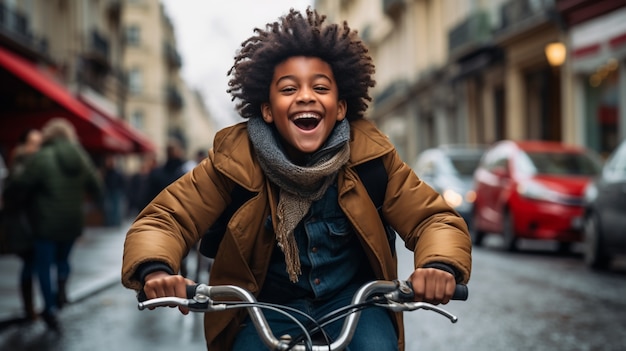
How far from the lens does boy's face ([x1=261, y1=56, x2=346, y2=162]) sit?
11.1 feet

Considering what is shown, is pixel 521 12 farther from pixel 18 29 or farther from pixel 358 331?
pixel 358 331

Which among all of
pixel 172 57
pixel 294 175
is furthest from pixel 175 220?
pixel 172 57

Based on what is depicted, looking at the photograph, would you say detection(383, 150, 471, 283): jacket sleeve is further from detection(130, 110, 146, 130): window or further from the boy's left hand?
detection(130, 110, 146, 130): window

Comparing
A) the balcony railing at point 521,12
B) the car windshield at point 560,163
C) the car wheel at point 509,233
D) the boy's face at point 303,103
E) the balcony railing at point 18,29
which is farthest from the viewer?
the balcony railing at point 521,12

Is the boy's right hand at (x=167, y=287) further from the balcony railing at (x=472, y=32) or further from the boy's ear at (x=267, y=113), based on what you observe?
the balcony railing at (x=472, y=32)

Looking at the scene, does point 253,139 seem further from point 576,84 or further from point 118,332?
point 576,84

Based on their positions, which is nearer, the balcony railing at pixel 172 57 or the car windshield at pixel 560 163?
the car windshield at pixel 560 163

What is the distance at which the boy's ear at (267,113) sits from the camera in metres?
3.55

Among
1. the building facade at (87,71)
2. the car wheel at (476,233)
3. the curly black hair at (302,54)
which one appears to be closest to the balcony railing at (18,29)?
the building facade at (87,71)

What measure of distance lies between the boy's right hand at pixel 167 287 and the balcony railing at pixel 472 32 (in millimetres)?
31128

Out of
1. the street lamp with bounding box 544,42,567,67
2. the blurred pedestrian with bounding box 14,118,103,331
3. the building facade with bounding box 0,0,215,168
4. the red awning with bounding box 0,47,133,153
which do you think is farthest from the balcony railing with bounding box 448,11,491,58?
the blurred pedestrian with bounding box 14,118,103,331

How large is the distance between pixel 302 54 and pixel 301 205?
1.67 ft

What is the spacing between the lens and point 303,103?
340 cm

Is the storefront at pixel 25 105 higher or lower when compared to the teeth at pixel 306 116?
lower
